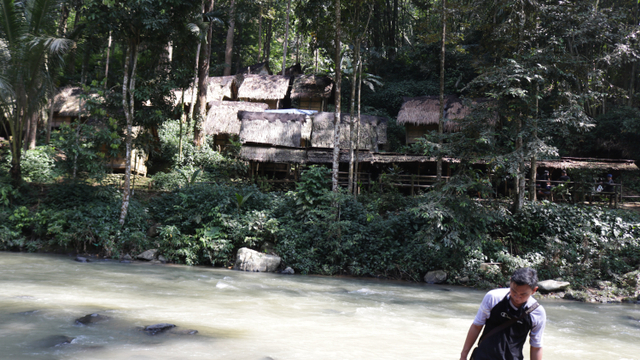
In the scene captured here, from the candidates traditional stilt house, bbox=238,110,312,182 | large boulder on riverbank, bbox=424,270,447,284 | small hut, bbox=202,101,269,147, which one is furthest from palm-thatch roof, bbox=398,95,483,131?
large boulder on riverbank, bbox=424,270,447,284

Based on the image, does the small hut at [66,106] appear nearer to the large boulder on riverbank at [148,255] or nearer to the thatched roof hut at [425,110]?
the large boulder on riverbank at [148,255]

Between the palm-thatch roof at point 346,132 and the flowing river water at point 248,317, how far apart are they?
731cm

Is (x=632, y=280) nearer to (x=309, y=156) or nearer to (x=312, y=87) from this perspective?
(x=309, y=156)

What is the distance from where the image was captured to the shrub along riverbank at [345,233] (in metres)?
11.6

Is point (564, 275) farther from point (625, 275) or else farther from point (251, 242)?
point (251, 242)

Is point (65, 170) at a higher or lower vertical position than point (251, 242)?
higher

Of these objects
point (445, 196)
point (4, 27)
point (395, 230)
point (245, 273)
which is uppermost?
point (4, 27)

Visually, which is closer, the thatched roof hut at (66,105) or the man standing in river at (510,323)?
the man standing in river at (510,323)

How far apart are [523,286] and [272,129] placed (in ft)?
48.8

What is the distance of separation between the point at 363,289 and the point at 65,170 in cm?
964

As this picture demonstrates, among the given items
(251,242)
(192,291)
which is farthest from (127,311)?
(251,242)

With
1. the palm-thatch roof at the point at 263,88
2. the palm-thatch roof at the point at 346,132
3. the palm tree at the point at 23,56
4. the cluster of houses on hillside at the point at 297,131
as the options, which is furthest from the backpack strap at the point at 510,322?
the palm-thatch roof at the point at 263,88

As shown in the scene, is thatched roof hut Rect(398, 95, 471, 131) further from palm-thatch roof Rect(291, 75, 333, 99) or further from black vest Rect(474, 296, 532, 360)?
black vest Rect(474, 296, 532, 360)

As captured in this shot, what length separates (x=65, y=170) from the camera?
13.4 metres
